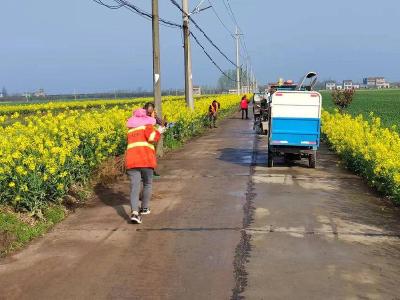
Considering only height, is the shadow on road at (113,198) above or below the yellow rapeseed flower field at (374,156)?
below

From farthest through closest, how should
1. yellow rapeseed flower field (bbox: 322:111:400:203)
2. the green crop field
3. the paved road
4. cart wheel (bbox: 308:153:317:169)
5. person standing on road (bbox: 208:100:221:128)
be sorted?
the green crop field, person standing on road (bbox: 208:100:221:128), cart wheel (bbox: 308:153:317:169), yellow rapeseed flower field (bbox: 322:111:400:203), the paved road

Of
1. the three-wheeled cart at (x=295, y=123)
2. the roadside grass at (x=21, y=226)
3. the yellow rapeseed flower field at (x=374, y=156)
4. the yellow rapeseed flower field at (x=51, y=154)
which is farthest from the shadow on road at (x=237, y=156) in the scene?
the roadside grass at (x=21, y=226)

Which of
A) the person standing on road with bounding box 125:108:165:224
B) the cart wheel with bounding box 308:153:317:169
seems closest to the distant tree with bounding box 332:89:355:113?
the cart wheel with bounding box 308:153:317:169

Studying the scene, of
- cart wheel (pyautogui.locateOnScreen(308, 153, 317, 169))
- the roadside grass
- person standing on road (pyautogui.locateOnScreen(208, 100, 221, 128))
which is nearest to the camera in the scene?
the roadside grass

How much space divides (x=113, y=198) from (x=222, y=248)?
383cm

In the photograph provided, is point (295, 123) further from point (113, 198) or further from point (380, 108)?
point (380, 108)

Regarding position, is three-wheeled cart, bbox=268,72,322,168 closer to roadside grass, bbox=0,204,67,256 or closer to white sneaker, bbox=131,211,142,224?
white sneaker, bbox=131,211,142,224

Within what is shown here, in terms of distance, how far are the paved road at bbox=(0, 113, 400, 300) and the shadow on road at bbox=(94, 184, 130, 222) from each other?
0.02 m

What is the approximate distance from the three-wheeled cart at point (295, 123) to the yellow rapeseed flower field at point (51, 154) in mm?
3997

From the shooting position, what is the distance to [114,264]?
20.4 feet

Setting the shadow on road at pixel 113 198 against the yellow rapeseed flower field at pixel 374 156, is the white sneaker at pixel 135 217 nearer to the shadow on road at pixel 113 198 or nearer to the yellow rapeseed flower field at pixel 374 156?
the shadow on road at pixel 113 198

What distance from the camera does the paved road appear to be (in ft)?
17.8

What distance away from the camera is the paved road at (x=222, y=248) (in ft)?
17.8

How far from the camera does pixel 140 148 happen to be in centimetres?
829
